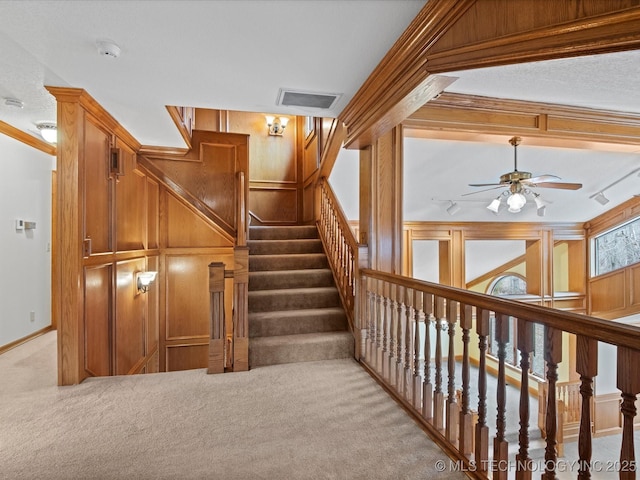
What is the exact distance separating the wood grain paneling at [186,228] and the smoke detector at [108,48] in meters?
2.56

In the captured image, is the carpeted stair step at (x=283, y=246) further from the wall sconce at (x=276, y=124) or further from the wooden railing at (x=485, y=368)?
the wall sconce at (x=276, y=124)

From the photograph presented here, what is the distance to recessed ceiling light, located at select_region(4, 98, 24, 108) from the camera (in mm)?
2846

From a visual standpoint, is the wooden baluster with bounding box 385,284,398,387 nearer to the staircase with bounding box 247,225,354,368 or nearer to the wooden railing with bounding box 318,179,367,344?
the wooden railing with bounding box 318,179,367,344

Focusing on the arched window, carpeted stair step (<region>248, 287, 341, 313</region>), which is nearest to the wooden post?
carpeted stair step (<region>248, 287, 341, 313</region>)

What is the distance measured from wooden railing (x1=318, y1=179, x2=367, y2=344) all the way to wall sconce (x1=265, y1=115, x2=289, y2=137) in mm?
1970

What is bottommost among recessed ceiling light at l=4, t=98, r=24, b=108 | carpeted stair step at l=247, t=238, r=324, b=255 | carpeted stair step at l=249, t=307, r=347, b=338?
carpeted stair step at l=249, t=307, r=347, b=338

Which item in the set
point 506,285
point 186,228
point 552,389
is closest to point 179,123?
point 186,228

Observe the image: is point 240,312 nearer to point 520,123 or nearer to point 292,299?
point 292,299

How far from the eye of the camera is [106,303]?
3102 millimetres

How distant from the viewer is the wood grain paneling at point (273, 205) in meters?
5.93

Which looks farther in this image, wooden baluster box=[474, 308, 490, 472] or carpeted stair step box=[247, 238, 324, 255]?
carpeted stair step box=[247, 238, 324, 255]

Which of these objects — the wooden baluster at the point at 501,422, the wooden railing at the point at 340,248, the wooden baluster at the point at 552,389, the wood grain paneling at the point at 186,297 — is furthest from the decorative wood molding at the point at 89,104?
the wooden baluster at the point at 552,389

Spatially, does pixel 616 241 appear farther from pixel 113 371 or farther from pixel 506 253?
pixel 113 371

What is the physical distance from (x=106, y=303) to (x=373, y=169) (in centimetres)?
266
